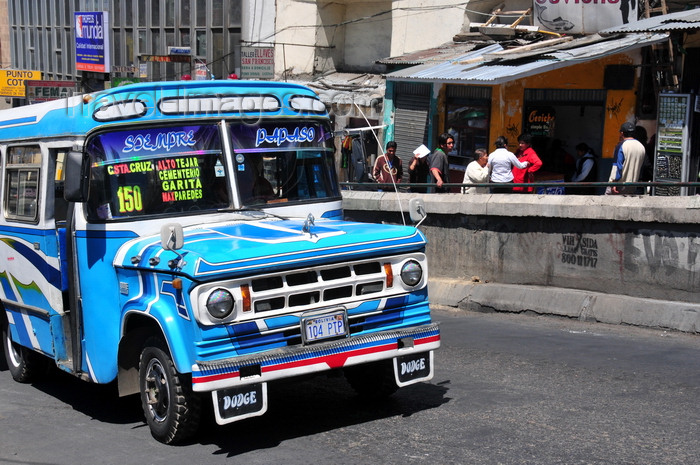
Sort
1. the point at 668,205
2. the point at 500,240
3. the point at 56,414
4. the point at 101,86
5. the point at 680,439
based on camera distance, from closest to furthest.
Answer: the point at 680,439, the point at 56,414, the point at 668,205, the point at 500,240, the point at 101,86

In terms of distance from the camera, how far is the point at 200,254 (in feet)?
19.0

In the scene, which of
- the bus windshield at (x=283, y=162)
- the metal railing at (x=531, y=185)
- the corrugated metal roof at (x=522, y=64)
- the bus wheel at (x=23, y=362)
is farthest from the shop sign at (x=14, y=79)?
the bus windshield at (x=283, y=162)

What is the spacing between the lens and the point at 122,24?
114 ft

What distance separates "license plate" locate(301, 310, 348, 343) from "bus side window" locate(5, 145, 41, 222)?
2869 millimetres

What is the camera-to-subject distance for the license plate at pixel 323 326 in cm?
608

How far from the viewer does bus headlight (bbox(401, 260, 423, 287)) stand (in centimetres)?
647

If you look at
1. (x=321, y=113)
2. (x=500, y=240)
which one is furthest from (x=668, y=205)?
(x=321, y=113)

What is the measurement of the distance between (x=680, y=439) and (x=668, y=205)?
4812mm

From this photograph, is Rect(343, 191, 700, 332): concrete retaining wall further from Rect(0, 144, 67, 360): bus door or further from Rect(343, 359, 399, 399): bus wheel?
Rect(0, 144, 67, 360): bus door

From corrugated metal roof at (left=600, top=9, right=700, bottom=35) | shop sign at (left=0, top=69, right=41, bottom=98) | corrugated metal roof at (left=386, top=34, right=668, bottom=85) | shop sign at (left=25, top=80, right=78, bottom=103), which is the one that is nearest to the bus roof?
corrugated metal roof at (left=600, top=9, right=700, bottom=35)

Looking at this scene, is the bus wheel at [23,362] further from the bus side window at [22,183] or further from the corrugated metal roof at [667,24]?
the corrugated metal roof at [667,24]

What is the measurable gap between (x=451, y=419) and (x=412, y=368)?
46 cm

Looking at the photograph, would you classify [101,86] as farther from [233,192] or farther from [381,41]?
[233,192]

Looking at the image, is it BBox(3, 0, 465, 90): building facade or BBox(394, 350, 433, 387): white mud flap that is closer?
BBox(394, 350, 433, 387): white mud flap
